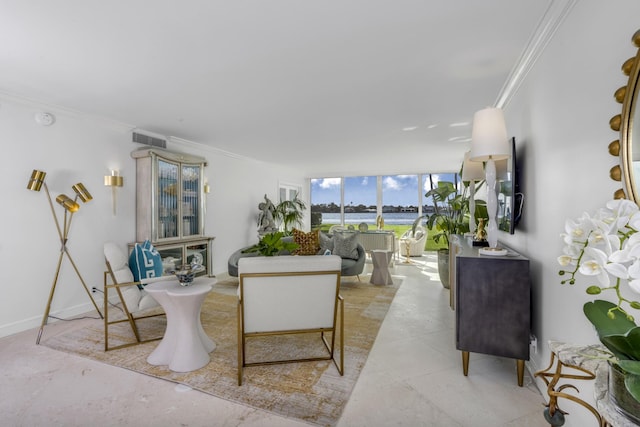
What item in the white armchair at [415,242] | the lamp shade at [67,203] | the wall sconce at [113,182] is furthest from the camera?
the white armchair at [415,242]

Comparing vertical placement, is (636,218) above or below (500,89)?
below

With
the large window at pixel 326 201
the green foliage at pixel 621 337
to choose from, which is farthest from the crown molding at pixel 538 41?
the large window at pixel 326 201

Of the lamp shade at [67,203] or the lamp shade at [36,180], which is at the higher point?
the lamp shade at [36,180]

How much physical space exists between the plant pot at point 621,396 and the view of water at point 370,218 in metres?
7.79

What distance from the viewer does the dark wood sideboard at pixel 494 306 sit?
6.88ft

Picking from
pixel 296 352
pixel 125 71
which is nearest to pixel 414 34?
pixel 125 71

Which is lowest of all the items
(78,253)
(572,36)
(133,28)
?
(78,253)

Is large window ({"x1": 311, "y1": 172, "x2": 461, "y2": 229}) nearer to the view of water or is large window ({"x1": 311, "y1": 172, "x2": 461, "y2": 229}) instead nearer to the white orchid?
the view of water

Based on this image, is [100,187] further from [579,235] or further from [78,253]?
[579,235]

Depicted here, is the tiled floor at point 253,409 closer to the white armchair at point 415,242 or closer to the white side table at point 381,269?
the white side table at point 381,269

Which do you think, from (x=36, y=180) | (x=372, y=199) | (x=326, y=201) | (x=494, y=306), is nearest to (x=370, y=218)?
(x=372, y=199)

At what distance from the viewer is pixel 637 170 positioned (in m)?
1.08

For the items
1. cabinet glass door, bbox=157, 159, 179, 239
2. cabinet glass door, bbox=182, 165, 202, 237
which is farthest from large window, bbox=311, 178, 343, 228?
cabinet glass door, bbox=157, 159, 179, 239

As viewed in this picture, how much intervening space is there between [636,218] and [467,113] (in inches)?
136
